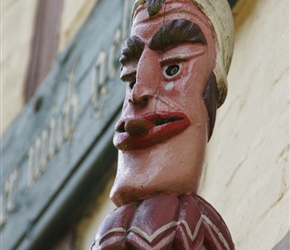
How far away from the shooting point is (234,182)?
8.33 ft

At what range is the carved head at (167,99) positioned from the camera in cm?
193

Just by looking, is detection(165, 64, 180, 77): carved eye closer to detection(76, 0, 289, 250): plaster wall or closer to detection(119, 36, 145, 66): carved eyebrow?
detection(119, 36, 145, 66): carved eyebrow

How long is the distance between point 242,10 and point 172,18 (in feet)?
2.46

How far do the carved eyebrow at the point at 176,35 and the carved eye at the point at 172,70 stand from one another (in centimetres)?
3

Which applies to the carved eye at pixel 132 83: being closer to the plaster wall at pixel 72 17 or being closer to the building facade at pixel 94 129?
the building facade at pixel 94 129

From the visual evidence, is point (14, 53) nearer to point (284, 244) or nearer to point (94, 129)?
point (94, 129)

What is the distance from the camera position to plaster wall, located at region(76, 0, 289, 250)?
2.38 m

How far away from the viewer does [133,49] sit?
2043 millimetres

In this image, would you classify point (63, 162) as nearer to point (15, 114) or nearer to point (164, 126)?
point (15, 114)

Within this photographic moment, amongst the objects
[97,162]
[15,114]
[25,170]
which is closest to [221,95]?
[97,162]

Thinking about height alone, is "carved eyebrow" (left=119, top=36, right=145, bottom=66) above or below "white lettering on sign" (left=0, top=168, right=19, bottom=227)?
above

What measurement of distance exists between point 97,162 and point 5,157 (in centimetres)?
73

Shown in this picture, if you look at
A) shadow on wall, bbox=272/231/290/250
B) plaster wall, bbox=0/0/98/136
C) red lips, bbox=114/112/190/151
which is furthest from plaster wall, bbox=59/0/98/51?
red lips, bbox=114/112/190/151

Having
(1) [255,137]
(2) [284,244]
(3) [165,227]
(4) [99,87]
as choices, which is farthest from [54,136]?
(3) [165,227]
